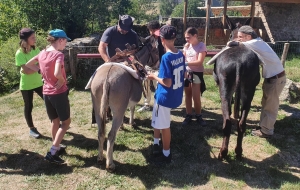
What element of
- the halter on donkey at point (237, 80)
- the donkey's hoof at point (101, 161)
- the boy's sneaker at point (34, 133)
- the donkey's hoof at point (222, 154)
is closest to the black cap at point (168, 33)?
the halter on donkey at point (237, 80)

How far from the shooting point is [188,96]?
536cm

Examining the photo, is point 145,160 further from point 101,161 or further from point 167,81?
point 167,81

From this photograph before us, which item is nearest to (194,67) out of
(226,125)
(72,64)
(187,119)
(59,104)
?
(187,119)

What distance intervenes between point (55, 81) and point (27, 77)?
110 centimetres

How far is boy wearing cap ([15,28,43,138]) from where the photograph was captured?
4.32 m

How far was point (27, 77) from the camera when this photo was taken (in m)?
4.54

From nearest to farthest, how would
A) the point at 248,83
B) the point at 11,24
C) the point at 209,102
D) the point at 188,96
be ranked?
the point at 248,83 < the point at 188,96 < the point at 209,102 < the point at 11,24

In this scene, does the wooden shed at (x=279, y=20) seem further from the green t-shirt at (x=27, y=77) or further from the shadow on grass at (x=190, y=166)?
the green t-shirt at (x=27, y=77)

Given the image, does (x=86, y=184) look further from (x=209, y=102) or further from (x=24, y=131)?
(x=209, y=102)

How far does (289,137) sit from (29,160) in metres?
4.44

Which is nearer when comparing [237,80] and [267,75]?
[237,80]

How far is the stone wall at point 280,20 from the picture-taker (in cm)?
1355

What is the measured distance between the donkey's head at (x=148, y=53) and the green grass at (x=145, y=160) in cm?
132

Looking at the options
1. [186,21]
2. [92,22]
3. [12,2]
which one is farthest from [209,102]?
[12,2]
